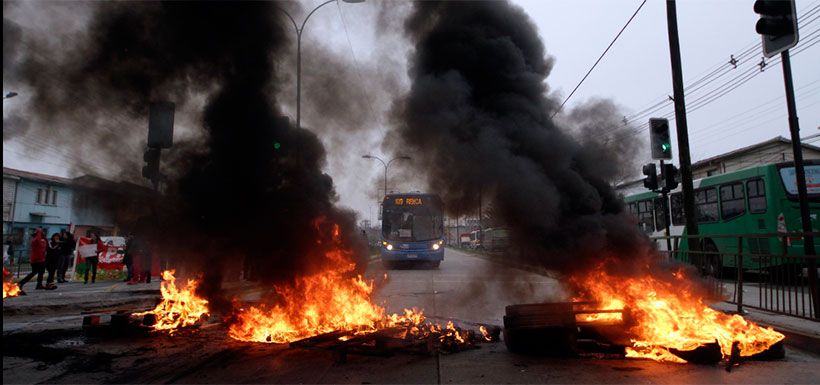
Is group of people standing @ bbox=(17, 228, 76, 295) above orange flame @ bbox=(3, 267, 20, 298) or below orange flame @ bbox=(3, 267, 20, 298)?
above

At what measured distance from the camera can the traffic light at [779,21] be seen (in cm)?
642

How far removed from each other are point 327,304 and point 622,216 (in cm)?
381

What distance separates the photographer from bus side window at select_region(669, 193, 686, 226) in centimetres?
1562

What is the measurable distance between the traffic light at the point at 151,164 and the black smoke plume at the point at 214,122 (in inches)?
6.3

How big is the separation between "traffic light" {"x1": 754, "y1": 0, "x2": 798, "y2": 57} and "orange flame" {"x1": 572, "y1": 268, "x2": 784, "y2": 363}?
3.76 metres

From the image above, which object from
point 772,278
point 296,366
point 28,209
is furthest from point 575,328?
point 28,209

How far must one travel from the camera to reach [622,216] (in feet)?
19.1

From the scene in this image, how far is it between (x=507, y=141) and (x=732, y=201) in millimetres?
10813

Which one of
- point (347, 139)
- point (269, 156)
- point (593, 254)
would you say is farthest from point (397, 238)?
point (593, 254)

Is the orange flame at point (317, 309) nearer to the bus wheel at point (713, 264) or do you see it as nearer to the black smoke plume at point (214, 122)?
the black smoke plume at point (214, 122)

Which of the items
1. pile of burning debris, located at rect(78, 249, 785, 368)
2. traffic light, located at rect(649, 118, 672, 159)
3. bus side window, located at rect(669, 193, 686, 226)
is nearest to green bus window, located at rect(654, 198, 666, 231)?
bus side window, located at rect(669, 193, 686, 226)

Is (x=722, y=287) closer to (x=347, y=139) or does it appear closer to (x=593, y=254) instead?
(x=593, y=254)

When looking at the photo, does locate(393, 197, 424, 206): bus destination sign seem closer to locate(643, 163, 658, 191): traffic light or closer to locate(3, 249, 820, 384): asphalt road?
locate(643, 163, 658, 191): traffic light

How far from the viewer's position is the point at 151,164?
21.7 feet
